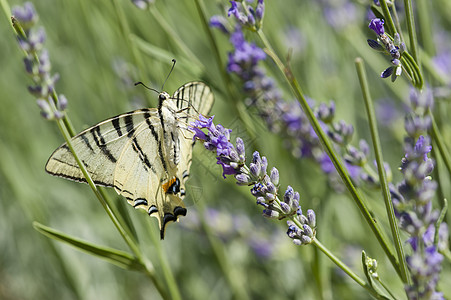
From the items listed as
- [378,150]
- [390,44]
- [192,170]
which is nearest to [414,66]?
[390,44]

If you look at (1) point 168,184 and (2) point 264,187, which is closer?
(2) point 264,187

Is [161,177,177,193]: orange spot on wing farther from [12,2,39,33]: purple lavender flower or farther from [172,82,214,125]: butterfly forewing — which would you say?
[12,2,39,33]: purple lavender flower

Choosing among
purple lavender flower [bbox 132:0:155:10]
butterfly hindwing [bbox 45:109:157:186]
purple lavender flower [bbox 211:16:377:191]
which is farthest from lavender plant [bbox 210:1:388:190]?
butterfly hindwing [bbox 45:109:157:186]

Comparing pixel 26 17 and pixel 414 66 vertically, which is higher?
pixel 26 17

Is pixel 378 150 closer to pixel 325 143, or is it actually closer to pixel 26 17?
pixel 325 143

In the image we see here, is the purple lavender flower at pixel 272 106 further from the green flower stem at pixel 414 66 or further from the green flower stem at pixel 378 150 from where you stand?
the green flower stem at pixel 378 150
